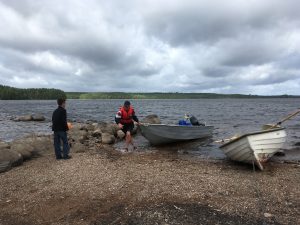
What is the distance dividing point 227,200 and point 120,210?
2521 millimetres

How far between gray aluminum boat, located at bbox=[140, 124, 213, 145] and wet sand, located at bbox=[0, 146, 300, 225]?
4.78 meters

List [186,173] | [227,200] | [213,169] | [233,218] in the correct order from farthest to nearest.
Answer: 1. [213,169]
2. [186,173]
3. [227,200]
4. [233,218]

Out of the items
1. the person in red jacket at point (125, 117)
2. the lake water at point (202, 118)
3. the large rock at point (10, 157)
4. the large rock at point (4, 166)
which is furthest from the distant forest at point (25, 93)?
the large rock at point (4, 166)

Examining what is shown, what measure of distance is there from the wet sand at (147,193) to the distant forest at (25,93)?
170m

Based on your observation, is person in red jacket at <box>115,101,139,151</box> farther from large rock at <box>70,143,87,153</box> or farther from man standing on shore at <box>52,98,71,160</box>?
man standing on shore at <box>52,98,71,160</box>

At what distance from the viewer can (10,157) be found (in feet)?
36.3

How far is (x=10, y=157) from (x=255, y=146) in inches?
344

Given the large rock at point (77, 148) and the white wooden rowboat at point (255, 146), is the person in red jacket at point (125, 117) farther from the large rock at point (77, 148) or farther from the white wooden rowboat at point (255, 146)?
A: the white wooden rowboat at point (255, 146)

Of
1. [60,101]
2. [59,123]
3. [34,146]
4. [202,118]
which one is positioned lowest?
[202,118]

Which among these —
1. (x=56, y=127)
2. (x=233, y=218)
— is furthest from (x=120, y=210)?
(x=56, y=127)

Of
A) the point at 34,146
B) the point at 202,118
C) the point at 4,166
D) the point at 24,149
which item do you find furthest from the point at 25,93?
the point at 4,166

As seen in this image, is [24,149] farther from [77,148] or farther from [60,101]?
[60,101]

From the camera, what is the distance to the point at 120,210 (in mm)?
6715

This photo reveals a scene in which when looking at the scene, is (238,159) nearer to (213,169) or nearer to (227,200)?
(213,169)
